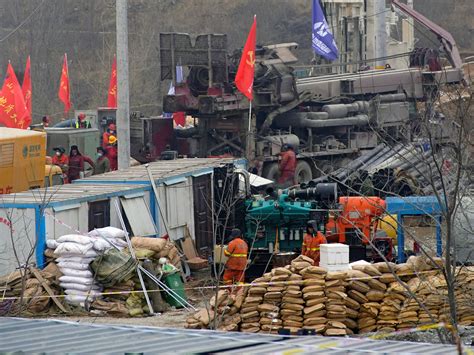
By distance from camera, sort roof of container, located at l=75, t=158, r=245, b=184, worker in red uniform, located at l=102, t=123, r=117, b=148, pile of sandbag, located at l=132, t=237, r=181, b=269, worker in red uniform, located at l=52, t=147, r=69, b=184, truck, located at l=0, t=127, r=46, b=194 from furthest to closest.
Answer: worker in red uniform, located at l=102, t=123, r=117, b=148 < worker in red uniform, located at l=52, t=147, r=69, b=184 < truck, located at l=0, t=127, r=46, b=194 < roof of container, located at l=75, t=158, r=245, b=184 < pile of sandbag, located at l=132, t=237, r=181, b=269

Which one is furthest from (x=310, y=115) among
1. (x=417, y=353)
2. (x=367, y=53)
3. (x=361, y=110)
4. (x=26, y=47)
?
(x=26, y=47)

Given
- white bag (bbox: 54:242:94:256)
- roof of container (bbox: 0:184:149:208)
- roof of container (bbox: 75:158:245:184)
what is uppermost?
roof of container (bbox: 75:158:245:184)

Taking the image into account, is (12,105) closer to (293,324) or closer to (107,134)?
(107,134)

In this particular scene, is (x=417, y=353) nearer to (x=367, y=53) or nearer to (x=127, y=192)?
(x=127, y=192)

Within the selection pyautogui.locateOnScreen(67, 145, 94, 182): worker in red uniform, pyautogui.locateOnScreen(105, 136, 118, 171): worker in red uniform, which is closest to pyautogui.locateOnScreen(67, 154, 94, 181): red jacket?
pyautogui.locateOnScreen(67, 145, 94, 182): worker in red uniform

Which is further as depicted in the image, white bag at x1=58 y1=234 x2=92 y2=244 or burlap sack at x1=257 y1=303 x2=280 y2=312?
white bag at x1=58 y1=234 x2=92 y2=244

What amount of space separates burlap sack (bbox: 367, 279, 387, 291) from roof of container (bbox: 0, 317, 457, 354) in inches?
263

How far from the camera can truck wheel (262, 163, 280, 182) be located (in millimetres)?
30812

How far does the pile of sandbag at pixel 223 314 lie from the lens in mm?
16047

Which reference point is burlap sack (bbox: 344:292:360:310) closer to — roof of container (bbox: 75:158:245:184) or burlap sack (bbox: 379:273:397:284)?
burlap sack (bbox: 379:273:397:284)

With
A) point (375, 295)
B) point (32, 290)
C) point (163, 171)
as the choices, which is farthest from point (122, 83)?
point (375, 295)

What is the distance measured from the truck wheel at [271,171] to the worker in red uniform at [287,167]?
80 cm

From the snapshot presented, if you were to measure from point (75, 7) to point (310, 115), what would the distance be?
129 feet

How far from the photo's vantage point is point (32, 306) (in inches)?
690
